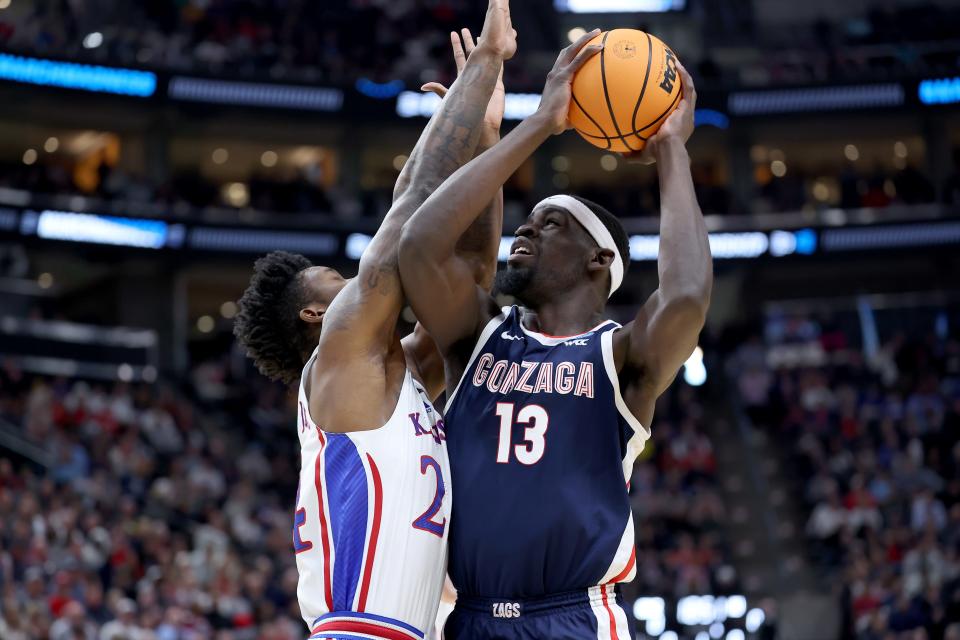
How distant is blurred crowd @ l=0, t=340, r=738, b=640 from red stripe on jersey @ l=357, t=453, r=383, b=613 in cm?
1002

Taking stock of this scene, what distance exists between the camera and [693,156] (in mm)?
28859

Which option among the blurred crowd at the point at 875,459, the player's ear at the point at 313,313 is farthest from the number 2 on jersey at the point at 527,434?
the blurred crowd at the point at 875,459

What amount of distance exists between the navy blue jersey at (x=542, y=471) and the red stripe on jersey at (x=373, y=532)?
268mm

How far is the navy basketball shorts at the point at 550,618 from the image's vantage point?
4.34 metres

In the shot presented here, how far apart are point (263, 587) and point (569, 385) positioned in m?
11.7

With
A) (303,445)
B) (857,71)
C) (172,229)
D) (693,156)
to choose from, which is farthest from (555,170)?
(303,445)

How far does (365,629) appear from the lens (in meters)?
4.36

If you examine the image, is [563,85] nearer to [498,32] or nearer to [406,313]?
[498,32]

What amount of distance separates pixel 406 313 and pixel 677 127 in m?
18.4

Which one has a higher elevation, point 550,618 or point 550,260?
point 550,260

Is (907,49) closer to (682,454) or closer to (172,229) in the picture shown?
(682,454)

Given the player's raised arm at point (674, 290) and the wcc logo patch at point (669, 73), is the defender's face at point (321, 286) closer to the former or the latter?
the player's raised arm at point (674, 290)

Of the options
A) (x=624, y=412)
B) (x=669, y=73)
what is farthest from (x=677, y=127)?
(x=624, y=412)

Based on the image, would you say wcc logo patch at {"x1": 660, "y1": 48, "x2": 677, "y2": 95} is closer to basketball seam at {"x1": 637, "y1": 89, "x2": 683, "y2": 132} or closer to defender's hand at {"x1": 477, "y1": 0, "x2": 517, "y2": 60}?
basketball seam at {"x1": 637, "y1": 89, "x2": 683, "y2": 132}
